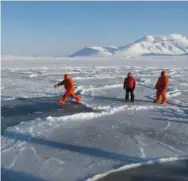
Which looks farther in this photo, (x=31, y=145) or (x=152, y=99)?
(x=152, y=99)

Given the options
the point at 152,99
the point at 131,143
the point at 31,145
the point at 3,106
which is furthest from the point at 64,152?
the point at 152,99

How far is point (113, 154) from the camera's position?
20.5 ft

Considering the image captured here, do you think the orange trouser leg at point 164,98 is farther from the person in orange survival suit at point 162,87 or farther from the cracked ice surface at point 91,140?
the cracked ice surface at point 91,140

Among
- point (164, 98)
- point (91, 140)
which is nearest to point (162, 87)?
point (164, 98)

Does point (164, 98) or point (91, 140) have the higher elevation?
point (164, 98)

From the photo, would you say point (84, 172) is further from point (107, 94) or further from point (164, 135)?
point (107, 94)

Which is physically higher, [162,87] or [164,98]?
[162,87]

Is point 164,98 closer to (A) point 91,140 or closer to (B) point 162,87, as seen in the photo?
(B) point 162,87

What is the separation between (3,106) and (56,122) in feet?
9.99

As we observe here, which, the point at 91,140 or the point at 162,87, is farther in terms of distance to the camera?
the point at 162,87

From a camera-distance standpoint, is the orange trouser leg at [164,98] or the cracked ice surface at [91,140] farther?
the orange trouser leg at [164,98]

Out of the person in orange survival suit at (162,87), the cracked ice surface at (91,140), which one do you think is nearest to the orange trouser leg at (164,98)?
the person in orange survival suit at (162,87)

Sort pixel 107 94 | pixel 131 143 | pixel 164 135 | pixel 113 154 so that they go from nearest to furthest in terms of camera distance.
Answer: pixel 113 154, pixel 131 143, pixel 164 135, pixel 107 94

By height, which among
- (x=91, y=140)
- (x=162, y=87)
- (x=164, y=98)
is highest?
(x=162, y=87)
